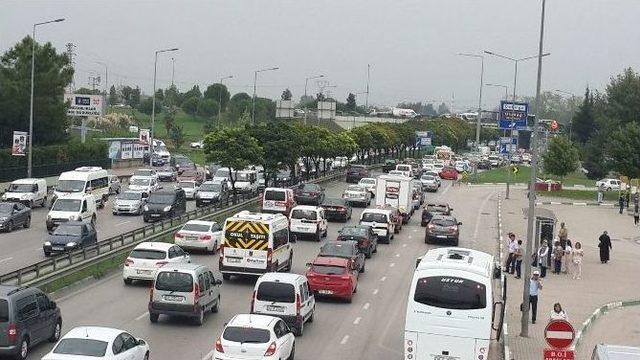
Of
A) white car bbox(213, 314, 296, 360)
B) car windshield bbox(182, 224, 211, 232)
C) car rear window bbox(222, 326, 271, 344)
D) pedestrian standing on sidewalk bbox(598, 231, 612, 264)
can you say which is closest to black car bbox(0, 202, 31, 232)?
car windshield bbox(182, 224, 211, 232)

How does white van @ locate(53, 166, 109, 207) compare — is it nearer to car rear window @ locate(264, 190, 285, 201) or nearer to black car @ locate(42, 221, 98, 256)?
car rear window @ locate(264, 190, 285, 201)

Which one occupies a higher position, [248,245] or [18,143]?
[18,143]

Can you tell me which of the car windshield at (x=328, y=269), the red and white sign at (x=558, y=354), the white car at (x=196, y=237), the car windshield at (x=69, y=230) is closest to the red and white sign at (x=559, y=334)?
the red and white sign at (x=558, y=354)

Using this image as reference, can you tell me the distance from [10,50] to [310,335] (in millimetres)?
58902

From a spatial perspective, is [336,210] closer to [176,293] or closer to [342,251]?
[342,251]

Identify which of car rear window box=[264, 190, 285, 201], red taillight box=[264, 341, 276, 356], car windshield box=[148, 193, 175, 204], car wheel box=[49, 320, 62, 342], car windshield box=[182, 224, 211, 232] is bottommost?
car wheel box=[49, 320, 62, 342]

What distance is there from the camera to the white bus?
1823 cm

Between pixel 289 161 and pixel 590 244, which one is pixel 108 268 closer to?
pixel 590 244

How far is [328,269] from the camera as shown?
2825 cm

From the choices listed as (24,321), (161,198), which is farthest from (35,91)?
(24,321)

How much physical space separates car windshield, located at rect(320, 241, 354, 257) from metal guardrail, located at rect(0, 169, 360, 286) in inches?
298

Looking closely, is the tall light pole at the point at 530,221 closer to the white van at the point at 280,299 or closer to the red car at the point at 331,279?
the red car at the point at 331,279

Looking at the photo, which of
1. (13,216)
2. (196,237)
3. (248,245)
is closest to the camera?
(248,245)

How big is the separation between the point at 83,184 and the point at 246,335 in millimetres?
33957
